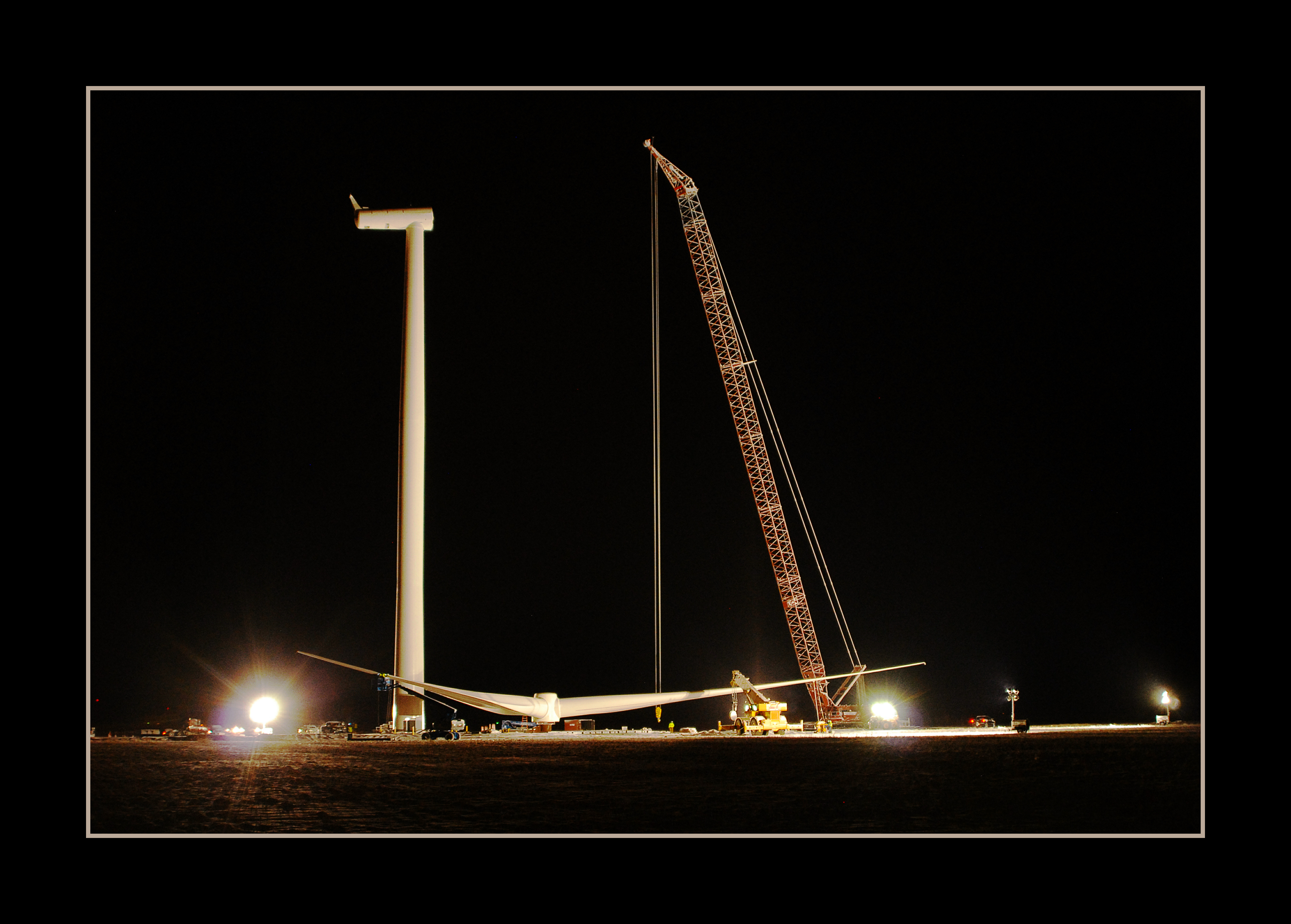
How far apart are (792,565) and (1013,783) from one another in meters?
26.8

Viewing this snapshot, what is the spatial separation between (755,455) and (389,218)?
25667mm

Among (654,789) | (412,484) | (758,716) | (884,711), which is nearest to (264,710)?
(412,484)

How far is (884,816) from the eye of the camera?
30500mm

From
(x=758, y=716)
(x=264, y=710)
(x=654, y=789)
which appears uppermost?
(x=654, y=789)

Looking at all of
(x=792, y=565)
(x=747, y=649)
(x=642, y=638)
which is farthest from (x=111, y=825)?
(x=792, y=565)

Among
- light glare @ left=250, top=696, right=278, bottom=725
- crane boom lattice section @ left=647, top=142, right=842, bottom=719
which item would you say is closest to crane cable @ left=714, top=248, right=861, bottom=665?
crane boom lattice section @ left=647, top=142, right=842, bottom=719

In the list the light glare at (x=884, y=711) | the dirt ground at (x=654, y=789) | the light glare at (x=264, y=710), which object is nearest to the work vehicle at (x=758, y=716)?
the light glare at (x=884, y=711)

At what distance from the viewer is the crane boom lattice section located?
58.8m

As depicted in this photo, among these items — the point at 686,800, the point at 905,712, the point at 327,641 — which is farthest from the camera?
the point at 905,712

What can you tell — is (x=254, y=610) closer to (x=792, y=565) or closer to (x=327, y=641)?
(x=327, y=641)

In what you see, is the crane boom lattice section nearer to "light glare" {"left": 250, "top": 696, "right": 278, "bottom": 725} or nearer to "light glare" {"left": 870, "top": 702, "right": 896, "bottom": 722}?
"light glare" {"left": 870, "top": 702, "right": 896, "bottom": 722}

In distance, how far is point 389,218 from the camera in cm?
4412

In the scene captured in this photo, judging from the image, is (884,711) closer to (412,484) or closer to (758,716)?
(758,716)

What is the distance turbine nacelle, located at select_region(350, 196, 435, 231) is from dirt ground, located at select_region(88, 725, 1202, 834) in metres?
21.3
